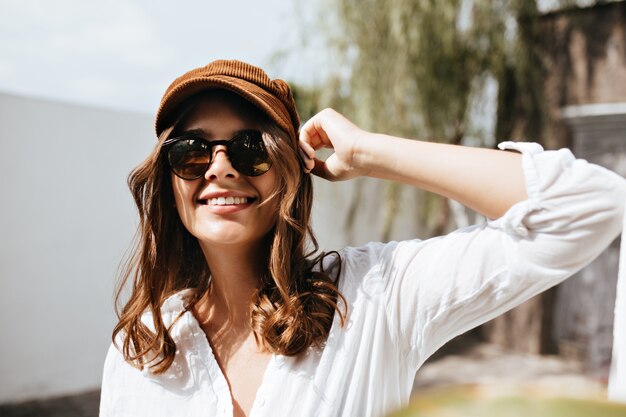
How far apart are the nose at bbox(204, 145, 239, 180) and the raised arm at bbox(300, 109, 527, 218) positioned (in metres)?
0.19

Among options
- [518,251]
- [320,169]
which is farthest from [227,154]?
[518,251]

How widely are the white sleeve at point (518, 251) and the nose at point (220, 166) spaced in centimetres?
41

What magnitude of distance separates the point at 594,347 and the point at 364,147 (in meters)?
5.60

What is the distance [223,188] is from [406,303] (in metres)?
0.45

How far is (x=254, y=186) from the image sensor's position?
1.25 meters

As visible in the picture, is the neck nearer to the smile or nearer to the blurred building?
the smile

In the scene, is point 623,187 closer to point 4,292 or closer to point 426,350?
point 426,350

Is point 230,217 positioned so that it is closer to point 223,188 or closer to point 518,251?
point 223,188

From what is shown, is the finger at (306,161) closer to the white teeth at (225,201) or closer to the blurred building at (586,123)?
the white teeth at (225,201)

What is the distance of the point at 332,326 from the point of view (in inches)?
46.7

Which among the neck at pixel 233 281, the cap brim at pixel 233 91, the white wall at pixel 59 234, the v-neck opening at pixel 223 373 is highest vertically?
the cap brim at pixel 233 91

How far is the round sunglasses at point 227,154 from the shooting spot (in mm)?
1216

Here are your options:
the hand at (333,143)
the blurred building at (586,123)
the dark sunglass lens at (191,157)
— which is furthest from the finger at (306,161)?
the blurred building at (586,123)

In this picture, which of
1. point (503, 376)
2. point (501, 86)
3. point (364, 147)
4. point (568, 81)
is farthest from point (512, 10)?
point (364, 147)
